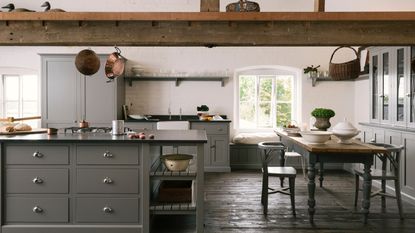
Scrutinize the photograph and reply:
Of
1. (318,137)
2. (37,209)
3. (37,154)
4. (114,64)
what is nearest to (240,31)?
(318,137)

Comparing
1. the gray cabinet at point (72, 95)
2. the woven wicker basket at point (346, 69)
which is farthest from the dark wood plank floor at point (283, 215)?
the gray cabinet at point (72, 95)

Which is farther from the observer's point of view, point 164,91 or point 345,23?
point 164,91

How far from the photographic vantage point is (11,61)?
690cm

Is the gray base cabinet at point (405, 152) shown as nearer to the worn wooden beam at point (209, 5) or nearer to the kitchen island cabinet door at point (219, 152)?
the kitchen island cabinet door at point (219, 152)

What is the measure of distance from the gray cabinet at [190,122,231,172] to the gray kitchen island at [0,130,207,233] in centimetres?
316

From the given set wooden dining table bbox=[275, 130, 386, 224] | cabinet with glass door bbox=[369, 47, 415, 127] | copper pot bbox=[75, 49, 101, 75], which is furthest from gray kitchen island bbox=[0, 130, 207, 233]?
cabinet with glass door bbox=[369, 47, 415, 127]

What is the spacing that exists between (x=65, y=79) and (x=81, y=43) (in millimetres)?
3525

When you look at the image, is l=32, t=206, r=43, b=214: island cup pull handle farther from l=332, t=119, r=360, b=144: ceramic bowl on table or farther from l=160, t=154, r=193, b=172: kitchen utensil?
l=332, t=119, r=360, b=144: ceramic bowl on table

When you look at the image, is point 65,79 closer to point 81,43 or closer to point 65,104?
point 65,104

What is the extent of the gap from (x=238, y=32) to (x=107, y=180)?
179cm

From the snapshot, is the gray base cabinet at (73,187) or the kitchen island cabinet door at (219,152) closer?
the gray base cabinet at (73,187)

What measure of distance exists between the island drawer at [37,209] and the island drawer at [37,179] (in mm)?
85

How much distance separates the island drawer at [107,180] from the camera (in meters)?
3.28

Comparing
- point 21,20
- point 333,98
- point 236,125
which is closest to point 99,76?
point 236,125
